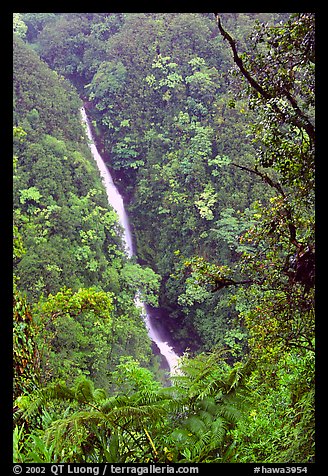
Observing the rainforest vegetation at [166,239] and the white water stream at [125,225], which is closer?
the rainforest vegetation at [166,239]

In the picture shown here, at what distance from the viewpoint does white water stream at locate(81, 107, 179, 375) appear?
6.52 m

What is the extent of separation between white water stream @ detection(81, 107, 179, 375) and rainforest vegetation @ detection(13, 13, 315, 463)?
0.48 feet

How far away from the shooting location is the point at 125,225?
26.0ft

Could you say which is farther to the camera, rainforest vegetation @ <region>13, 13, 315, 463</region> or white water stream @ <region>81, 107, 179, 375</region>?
white water stream @ <region>81, 107, 179, 375</region>

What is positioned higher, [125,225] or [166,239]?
[125,225]

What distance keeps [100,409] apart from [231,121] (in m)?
6.03

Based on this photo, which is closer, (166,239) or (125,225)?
(166,239)

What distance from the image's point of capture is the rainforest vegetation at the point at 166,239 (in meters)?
2.26

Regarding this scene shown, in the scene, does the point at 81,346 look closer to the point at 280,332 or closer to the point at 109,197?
the point at 280,332

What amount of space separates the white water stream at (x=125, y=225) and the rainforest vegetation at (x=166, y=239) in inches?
5.8

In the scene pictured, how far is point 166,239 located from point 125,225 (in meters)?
1.23

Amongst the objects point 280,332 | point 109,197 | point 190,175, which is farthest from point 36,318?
point 109,197
